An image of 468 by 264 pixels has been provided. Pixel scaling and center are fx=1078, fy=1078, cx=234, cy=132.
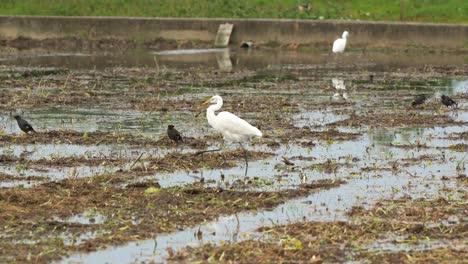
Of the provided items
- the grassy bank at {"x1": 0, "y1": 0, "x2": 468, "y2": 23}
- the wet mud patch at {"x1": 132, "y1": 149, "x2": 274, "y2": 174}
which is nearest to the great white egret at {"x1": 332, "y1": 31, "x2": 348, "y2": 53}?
the grassy bank at {"x1": 0, "y1": 0, "x2": 468, "y2": 23}

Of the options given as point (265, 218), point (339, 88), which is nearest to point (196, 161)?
point (265, 218)

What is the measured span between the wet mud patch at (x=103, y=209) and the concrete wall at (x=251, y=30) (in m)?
25.7

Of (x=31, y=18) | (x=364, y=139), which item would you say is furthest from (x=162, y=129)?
(x=31, y=18)

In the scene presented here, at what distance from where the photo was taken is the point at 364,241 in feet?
33.2

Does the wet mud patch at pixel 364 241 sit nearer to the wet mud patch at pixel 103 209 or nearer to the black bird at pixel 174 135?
the wet mud patch at pixel 103 209

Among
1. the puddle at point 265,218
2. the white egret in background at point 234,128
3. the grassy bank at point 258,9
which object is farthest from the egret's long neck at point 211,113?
the grassy bank at point 258,9

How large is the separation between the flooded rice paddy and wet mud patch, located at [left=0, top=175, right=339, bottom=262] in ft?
0.07

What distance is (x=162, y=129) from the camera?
1808cm

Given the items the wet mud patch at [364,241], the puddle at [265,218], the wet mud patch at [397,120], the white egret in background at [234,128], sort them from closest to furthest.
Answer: the wet mud patch at [364,241], the puddle at [265,218], the white egret in background at [234,128], the wet mud patch at [397,120]

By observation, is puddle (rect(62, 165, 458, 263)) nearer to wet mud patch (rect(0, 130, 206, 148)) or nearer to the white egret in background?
the white egret in background

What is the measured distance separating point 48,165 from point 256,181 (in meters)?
2.89

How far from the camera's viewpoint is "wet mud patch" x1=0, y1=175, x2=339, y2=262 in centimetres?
997

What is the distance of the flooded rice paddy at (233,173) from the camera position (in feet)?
32.9

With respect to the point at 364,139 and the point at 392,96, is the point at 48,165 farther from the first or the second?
the point at 392,96
